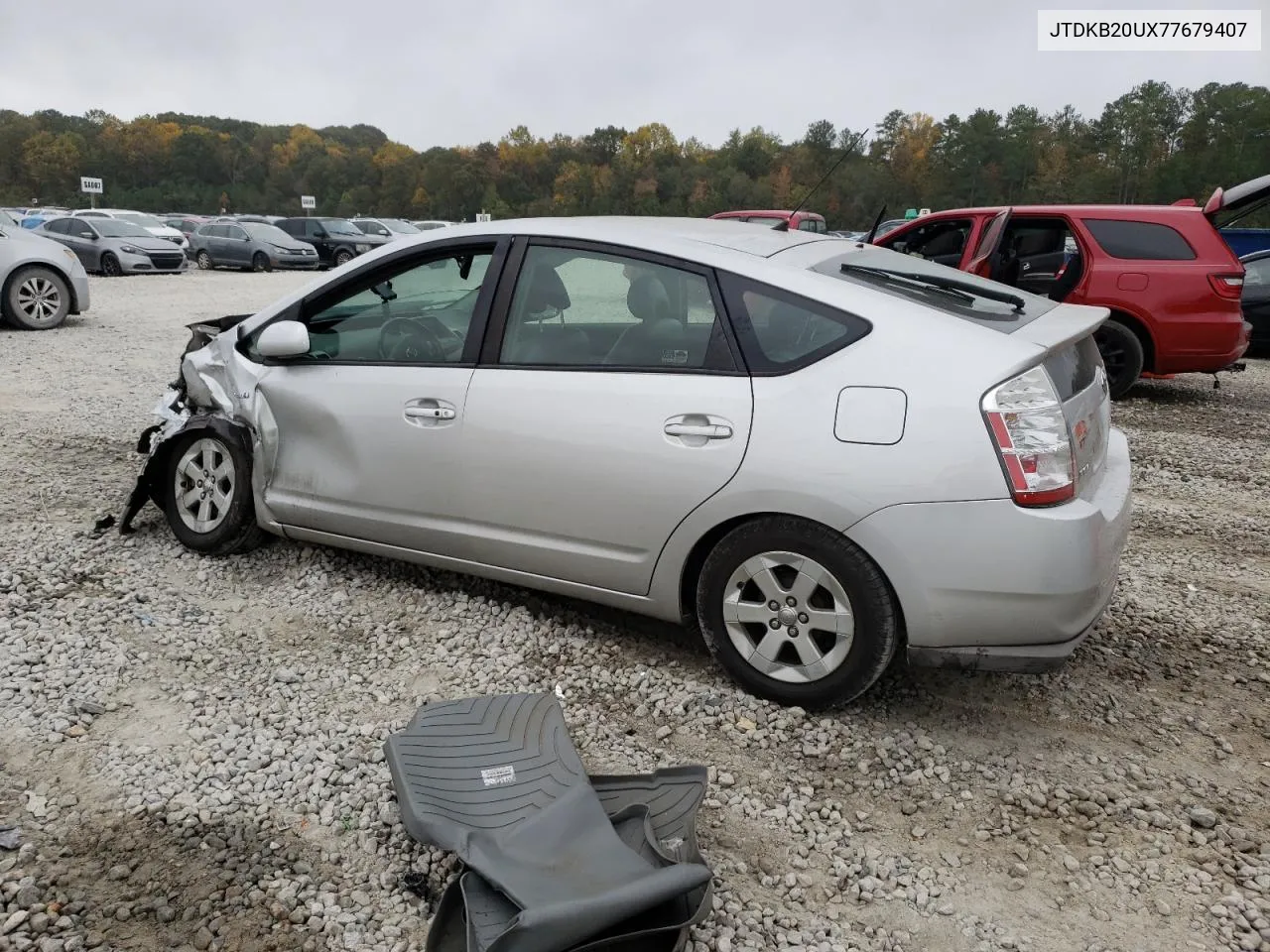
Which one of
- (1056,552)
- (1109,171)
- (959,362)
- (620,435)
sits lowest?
(1056,552)

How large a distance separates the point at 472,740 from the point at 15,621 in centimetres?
208

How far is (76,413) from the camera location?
7.14m

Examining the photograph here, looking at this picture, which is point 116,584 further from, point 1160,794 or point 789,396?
point 1160,794

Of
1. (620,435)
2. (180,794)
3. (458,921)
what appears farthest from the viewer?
(620,435)

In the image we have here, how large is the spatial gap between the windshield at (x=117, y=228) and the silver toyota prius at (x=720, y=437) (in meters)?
20.2

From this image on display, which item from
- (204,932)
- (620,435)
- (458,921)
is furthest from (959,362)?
(204,932)

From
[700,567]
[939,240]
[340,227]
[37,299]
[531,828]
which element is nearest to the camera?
[531,828]

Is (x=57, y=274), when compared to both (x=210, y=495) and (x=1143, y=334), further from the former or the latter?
(x=1143, y=334)

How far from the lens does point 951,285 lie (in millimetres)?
3453

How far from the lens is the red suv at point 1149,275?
804 centimetres

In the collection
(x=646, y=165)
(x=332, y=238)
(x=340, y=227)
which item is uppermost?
(x=646, y=165)

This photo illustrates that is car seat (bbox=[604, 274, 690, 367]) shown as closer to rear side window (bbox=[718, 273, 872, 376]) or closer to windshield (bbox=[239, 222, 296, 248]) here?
rear side window (bbox=[718, 273, 872, 376])

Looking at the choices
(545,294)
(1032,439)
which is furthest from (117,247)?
(1032,439)

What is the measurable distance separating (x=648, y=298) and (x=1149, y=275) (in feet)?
21.2
